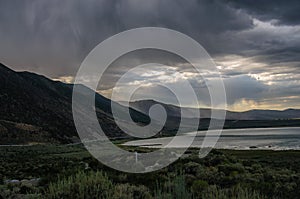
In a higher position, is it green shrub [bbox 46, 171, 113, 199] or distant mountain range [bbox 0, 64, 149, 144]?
distant mountain range [bbox 0, 64, 149, 144]

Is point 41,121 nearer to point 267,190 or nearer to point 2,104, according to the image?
point 2,104

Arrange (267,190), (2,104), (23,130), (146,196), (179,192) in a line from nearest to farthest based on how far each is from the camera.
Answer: (179,192), (146,196), (267,190), (23,130), (2,104)

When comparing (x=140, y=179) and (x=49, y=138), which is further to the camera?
(x=49, y=138)

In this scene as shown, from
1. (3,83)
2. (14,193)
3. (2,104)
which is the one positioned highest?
(3,83)

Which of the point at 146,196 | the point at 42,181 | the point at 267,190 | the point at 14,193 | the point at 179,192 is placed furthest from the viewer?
the point at 42,181

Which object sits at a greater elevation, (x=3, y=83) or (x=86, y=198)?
(x=3, y=83)

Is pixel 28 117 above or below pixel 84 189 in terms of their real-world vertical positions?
above

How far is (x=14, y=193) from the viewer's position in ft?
47.4

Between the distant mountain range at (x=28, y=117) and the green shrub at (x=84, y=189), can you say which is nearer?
the green shrub at (x=84, y=189)

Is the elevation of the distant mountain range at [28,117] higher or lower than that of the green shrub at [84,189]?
higher

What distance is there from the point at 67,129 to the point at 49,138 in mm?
28198

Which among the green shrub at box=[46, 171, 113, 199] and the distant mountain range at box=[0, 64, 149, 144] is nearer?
the green shrub at box=[46, 171, 113, 199]

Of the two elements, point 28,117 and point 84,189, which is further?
point 28,117

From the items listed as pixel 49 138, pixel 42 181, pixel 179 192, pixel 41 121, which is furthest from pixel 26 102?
pixel 179 192
